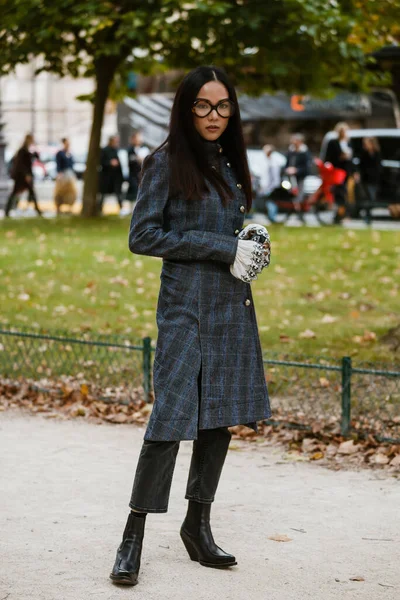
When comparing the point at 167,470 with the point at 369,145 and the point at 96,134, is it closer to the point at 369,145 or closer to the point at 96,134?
the point at 96,134

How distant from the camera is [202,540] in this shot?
496 centimetres

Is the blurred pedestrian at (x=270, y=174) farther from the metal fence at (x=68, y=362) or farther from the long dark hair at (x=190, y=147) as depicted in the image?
the long dark hair at (x=190, y=147)

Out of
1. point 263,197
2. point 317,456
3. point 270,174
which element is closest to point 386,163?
point 270,174

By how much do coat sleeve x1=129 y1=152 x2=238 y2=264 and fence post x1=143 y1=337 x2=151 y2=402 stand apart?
3.59 m

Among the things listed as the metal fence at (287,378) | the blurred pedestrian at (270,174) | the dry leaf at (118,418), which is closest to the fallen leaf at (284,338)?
the metal fence at (287,378)

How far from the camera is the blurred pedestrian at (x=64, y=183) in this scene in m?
26.7

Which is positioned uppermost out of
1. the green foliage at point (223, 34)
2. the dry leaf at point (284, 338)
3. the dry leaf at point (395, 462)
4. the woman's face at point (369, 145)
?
→ the green foliage at point (223, 34)

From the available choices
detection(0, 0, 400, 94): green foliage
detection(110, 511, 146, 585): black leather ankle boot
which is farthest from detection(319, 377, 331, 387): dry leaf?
detection(0, 0, 400, 94): green foliage

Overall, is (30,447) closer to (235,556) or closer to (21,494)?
(21,494)

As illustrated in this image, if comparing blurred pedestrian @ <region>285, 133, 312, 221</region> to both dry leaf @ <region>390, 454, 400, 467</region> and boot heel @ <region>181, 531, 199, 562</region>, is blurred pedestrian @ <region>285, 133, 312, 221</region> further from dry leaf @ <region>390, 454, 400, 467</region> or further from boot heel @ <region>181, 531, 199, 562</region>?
boot heel @ <region>181, 531, 199, 562</region>

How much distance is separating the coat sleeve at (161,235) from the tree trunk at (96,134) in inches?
722

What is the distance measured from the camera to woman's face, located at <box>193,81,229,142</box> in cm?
475

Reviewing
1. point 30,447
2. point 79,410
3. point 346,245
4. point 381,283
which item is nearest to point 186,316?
point 30,447

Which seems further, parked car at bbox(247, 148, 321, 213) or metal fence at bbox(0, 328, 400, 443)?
parked car at bbox(247, 148, 321, 213)
